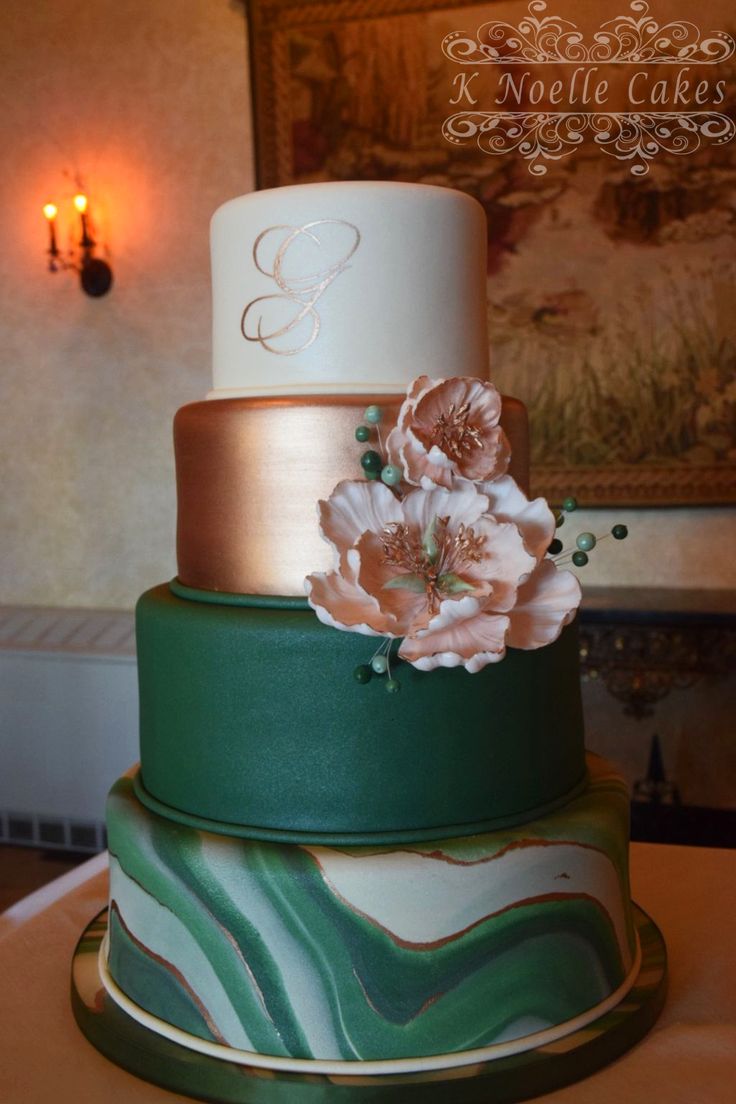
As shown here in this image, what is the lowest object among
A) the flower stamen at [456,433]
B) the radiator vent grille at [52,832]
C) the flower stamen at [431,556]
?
the radiator vent grille at [52,832]

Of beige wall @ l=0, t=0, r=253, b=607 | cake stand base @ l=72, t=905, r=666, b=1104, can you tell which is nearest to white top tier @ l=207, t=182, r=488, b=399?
cake stand base @ l=72, t=905, r=666, b=1104

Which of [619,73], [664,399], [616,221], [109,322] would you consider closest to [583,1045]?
[664,399]

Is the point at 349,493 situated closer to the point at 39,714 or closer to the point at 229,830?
the point at 229,830

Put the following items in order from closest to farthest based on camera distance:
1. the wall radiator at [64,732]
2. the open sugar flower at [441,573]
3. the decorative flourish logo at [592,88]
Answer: the open sugar flower at [441,573] → the decorative flourish logo at [592,88] → the wall radiator at [64,732]

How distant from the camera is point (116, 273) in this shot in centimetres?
417

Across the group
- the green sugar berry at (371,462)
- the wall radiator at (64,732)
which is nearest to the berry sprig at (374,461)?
the green sugar berry at (371,462)

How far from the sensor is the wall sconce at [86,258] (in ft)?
13.5

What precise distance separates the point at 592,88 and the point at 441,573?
9.59 ft

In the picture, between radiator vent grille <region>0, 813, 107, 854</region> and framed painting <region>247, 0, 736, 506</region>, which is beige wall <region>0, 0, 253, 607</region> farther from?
radiator vent grille <region>0, 813, 107, 854</region>

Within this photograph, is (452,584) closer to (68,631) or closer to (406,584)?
(406,584)

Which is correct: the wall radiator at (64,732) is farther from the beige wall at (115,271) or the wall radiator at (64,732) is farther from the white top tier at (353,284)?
the white top tier at (353,284)

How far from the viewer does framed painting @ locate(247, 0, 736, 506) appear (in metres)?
3.44

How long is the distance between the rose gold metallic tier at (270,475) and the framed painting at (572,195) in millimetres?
2396

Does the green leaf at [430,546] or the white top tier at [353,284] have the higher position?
the white top tier at [353,284]
